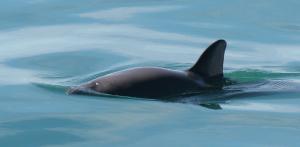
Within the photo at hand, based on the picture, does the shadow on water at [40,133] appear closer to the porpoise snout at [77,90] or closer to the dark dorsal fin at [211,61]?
the porpoise snout at [77,90]

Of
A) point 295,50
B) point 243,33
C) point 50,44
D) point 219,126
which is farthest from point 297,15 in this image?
point 219,126

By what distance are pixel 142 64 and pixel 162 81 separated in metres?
2.46

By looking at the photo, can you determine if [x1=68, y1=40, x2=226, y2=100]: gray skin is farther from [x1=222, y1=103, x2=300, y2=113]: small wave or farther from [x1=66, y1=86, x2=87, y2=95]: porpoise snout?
[x1=222, y1=103, x2=300, y2=113]: small wave

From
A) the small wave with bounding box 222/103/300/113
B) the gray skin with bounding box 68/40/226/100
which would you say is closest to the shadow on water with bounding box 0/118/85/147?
the gray skin with bounding box 68/40/226/100

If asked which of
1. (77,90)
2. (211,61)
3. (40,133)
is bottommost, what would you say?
(40,133)

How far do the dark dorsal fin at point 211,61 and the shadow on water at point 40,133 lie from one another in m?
1.51

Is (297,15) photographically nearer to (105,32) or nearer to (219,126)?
(105,32)

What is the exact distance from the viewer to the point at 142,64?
10375mm

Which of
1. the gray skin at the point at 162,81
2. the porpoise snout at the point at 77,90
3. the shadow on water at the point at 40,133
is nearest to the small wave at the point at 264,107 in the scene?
the gray skin at the point at 162,81

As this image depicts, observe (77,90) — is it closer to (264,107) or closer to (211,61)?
(211,61)

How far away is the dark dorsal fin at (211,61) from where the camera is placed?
809 centimetres

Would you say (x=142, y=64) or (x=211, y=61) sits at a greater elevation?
(x=142, y=64)

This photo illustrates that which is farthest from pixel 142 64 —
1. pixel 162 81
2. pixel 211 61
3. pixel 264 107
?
pixel 264 107

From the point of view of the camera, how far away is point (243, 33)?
42.8 feet
